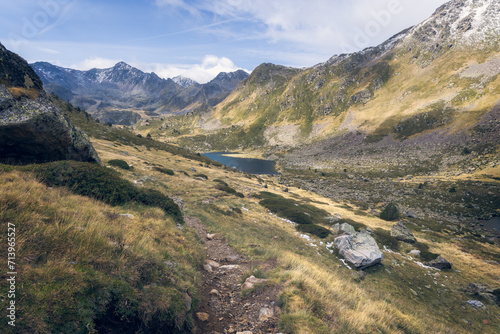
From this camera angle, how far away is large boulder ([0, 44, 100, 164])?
31.1ft

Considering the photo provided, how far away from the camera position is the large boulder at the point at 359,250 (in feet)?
66.4

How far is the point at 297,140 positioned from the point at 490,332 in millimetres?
178431

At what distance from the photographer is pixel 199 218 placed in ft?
58.1

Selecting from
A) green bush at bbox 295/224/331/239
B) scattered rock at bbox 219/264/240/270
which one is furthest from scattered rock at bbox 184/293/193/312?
green bush at bbox 295/224/331/239

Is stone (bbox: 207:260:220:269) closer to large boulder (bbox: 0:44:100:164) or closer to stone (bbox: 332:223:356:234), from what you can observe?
large boulder (bbox: 0:44:100:164)

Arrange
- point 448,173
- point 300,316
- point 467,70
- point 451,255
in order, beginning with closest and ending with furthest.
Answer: point 300,316
point 451,255
point 448,173
point 467,70

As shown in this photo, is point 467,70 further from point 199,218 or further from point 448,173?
point 199,218

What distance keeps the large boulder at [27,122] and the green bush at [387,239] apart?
113ft

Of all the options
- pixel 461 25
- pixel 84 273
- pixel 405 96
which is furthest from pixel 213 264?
pixel 461 25

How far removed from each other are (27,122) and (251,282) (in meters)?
13.1

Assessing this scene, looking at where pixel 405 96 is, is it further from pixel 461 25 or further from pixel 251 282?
pixel 251 282

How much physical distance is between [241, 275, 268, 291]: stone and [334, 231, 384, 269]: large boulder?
16.1m

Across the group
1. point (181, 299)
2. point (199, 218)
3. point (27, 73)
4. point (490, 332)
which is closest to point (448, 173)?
point (490, 332)

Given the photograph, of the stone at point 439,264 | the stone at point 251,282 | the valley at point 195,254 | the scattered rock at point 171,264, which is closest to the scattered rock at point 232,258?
the valley at point 195,254
